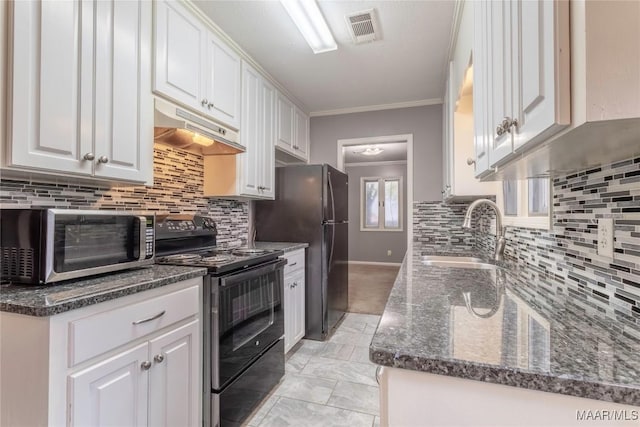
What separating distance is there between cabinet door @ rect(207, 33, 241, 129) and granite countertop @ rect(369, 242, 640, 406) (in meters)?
1.78

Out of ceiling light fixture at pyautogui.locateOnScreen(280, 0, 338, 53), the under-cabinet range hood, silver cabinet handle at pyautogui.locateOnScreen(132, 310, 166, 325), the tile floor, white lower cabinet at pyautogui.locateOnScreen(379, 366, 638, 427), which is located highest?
ceiling light fixture at pyautogui.locateOnScreen(280, 0, 338, 53)

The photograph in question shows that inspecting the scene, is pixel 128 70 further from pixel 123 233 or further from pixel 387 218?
pixel 387 218

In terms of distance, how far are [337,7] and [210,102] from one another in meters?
1.00

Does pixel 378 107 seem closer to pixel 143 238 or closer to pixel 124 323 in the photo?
pixel 143 238

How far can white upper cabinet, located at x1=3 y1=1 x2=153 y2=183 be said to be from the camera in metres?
1.12

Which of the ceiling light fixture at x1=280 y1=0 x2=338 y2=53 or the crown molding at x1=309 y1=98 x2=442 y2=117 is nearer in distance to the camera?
the ceiling light fixture at x1=280 y1=0 x2=338 y2=53

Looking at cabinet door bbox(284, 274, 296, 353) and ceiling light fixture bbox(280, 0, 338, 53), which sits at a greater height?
ceiling light fixture bbox(280, 0, 338, 53)

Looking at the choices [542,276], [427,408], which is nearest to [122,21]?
[427,408]

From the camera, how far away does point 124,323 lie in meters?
1.14

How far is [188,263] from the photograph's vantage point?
1.60 m

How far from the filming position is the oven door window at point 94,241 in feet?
3.71

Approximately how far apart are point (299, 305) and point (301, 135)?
6.35ft

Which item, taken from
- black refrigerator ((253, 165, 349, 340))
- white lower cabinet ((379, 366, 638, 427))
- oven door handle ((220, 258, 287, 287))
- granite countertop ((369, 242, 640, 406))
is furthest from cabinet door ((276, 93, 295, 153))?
white lower cabinet ((379, 366, 638, 427))

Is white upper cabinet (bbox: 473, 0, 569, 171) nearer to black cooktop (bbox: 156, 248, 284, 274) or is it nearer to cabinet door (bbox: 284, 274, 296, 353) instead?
black cooktop (bbox: 156, 248, 284, 274)
